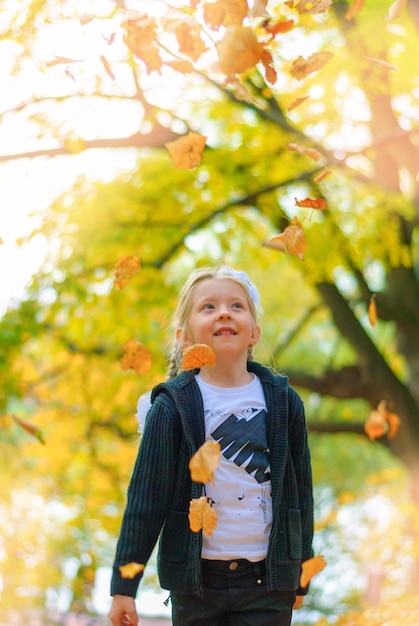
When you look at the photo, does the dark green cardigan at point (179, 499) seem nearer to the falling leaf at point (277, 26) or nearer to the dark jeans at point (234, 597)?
the dark jeans at point (234, 597)

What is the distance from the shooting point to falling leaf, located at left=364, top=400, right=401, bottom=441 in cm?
605

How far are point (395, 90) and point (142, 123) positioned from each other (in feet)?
6.68

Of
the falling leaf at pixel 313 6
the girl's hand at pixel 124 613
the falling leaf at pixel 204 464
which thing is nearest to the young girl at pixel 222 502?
the girl's hand at pixel 124 613

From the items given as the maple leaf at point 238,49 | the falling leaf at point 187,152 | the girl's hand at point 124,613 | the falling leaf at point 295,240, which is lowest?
the girl's hand at point 124,613

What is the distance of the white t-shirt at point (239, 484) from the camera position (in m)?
2.15

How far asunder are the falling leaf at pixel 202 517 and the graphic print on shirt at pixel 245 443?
14 cm

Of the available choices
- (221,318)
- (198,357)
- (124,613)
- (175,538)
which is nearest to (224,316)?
(221,318)

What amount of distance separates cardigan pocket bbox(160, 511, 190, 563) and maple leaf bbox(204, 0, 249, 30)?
1.30 metres

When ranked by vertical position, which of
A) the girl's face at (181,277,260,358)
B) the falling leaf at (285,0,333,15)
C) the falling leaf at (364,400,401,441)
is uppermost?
the falling leaf at (285,0,333,15)

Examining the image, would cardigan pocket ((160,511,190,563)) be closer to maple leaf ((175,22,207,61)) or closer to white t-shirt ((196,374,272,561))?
white t-shirt ((196,374,272,561))

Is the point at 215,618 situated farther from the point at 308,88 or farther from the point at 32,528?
the point at 32,528

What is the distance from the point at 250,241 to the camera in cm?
709

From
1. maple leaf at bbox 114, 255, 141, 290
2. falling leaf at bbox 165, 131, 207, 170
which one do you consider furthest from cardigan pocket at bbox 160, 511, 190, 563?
falling leaf at bbox 165, 131, 207, 170

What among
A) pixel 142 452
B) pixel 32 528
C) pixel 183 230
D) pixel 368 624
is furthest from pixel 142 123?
pixel 32 528
